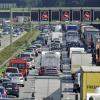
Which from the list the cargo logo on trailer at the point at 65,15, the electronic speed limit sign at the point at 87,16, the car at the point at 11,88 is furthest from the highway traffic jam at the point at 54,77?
the cargo logo on trailer at the point at 65,15

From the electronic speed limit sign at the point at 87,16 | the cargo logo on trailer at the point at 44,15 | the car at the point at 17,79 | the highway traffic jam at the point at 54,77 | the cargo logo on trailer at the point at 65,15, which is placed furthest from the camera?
the cargo logo on trailer at the point at 65,15

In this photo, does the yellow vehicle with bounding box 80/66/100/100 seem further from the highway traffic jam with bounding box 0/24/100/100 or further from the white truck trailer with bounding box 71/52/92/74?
the white truck trailer with bounding box 71/52/92/74

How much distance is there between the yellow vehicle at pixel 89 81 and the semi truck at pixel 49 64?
1795 cm

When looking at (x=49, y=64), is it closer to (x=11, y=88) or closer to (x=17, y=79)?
(x=17, y=79)

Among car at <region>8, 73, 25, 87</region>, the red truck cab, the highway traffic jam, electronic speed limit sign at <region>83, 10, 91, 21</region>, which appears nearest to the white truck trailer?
the highway traffic jam

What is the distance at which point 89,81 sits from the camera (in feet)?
77.2

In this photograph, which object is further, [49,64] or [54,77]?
[49,64]

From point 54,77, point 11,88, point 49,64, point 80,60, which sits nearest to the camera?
point 54,77

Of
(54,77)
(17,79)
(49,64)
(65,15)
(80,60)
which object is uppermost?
(54,77)

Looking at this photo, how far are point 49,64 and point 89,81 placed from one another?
22097 millimetres

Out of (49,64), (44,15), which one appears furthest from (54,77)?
(44,15)

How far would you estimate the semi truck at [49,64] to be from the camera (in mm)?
42406

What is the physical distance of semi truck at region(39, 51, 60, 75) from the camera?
42.4 m

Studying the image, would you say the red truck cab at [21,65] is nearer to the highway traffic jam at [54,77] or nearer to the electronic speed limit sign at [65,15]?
the highway traffic jam at [54,77]
